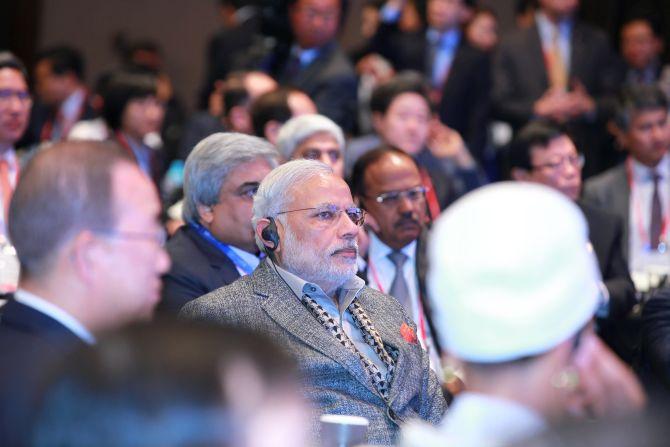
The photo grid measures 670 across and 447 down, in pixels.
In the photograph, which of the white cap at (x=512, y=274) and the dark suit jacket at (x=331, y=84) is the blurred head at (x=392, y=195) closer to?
the dark suit jacket at (x=331, y=84)

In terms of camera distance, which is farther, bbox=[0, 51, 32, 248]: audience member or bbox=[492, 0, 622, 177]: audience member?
bbox=[492, 0, 622, 177]: audience member

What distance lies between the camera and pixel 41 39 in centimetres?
907

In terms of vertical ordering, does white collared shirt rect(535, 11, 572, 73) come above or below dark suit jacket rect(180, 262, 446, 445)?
below

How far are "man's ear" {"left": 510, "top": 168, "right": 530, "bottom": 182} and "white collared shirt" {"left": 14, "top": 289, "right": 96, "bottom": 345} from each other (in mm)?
3279

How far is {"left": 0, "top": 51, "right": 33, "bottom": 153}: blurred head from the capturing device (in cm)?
473

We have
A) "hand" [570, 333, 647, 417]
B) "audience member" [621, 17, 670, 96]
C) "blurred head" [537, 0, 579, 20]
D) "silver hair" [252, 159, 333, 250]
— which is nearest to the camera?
"hand" [570, 333, 647, 417]

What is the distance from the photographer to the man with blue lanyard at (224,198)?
143 inches

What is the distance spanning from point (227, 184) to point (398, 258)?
773 mm

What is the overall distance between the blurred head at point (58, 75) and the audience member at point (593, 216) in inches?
125

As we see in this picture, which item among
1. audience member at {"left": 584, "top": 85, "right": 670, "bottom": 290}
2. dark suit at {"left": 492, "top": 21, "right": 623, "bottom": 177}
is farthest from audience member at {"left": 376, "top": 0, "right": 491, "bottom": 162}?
audience member at {"left": 584, "top": 85, "right": 670, "bottom": 290}

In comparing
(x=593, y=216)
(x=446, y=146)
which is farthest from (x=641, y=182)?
(x=446, y=146)

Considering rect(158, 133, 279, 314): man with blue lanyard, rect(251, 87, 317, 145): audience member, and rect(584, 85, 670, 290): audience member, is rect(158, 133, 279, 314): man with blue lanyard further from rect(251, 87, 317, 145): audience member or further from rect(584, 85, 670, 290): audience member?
rect(584, 85, 670, 290): audience member

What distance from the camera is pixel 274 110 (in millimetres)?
4770

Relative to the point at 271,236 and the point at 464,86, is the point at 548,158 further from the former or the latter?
the point at 271,236
